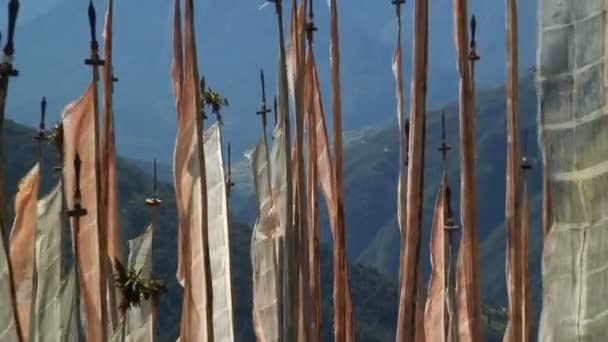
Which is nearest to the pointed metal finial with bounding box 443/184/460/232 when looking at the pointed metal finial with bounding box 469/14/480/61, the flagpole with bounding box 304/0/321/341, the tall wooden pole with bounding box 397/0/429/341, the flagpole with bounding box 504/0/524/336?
the flagpole with bounding box 504/0/524/336

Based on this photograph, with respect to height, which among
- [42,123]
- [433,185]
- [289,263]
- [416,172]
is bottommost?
[289,263]

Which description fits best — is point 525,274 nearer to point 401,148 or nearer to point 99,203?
point 401,148

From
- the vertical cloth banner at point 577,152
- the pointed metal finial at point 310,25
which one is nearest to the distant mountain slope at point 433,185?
the pointed metal finial at point 310,25

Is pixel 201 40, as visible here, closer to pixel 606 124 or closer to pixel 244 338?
pixel 244 338

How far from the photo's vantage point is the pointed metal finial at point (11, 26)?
496 centimetres

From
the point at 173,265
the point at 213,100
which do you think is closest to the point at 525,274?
the point at 213,100

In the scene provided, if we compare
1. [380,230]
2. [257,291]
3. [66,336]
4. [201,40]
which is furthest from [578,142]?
[201,40]

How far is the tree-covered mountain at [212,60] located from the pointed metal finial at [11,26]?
153 metres

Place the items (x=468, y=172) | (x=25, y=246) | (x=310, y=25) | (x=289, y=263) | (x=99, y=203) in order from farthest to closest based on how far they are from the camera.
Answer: (x=310, y=25) < (x=25, y=246) < (x=99, y=203) < (x=468, y=172) < (x=289, y=263)

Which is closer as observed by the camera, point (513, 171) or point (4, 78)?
point (4, 78)

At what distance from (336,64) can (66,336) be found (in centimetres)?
306

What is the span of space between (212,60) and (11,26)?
172436 millimetres

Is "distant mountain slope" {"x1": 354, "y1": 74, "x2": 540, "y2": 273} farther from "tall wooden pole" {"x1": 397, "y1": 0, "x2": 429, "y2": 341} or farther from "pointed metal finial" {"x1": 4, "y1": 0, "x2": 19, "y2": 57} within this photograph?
"tall wooden pole" {"x1": 397, "y1": 0, "x2": 429, "y2": 341}

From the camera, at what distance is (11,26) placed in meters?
5.05
